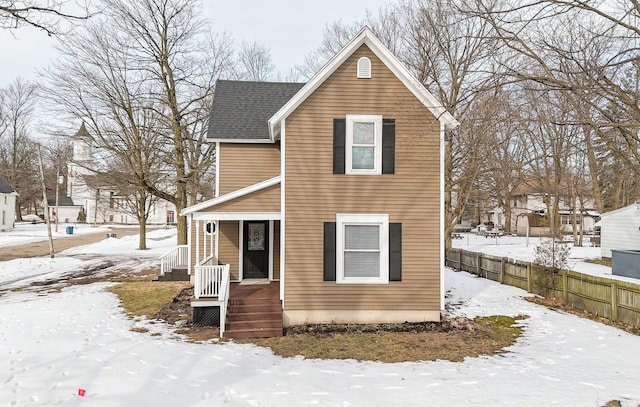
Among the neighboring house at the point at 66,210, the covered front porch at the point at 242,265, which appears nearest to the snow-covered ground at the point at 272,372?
the covered front porch at the point at 242,265

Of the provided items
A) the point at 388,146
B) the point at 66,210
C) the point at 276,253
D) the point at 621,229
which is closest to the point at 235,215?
the point at 276,253

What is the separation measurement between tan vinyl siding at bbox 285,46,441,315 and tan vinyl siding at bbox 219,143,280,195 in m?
3.31

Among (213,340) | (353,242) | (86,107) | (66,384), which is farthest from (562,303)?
(86,107)

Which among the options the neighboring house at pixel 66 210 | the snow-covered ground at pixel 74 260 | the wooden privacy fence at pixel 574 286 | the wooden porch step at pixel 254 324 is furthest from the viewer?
the neighboring house at pixel 66 210

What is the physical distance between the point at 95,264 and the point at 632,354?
25.0m

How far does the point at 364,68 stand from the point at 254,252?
693cm

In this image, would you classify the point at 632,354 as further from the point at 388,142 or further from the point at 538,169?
the point at 538,169

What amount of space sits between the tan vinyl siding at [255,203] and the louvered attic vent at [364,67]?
3.82 meters

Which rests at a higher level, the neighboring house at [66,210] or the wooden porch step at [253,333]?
the neighboring house at [66,210]

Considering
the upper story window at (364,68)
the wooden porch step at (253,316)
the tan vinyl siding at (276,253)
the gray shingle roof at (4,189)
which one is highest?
the upper story window at (364,68)

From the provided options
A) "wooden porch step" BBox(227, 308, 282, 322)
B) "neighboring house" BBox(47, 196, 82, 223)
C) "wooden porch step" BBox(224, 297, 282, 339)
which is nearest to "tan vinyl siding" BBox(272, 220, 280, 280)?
"wooden porch step" BBox(224, 297, 282, 339)

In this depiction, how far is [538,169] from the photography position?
3359 cm

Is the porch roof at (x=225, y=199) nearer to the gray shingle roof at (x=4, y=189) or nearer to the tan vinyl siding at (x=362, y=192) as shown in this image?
the tan vinyl siding at (x=362, y=192)

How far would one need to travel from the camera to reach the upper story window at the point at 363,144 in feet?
32.5
